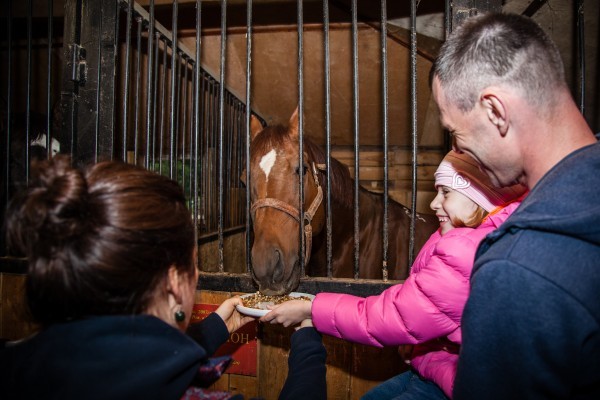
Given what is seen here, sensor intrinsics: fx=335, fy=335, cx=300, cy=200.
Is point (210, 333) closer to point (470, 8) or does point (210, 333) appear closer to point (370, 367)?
point (370, 367)

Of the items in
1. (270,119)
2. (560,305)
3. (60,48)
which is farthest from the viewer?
(270,119)

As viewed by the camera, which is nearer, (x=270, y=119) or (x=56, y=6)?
(x=56, y=6)

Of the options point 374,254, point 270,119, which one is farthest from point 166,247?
point 270,119

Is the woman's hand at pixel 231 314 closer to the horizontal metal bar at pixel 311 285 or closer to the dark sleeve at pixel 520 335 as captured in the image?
the horizontal metal bar at pixel 311 285

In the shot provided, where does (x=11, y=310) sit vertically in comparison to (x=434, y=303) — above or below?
below

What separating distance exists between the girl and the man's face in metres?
0.25

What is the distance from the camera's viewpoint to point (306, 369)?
109cm

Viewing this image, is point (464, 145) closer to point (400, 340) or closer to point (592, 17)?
point (400, 340)

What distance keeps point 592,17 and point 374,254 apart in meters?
2.41

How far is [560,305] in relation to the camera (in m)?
0.63

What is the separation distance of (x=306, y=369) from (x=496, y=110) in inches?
37.1

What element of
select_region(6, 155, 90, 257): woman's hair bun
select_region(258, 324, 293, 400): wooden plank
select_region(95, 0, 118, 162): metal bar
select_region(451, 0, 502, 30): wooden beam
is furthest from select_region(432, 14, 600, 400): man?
select_region(95, 0, 118, 162): metal bar

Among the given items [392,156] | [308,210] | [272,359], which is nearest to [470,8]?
[308,210]

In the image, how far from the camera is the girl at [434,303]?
1.14m
